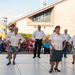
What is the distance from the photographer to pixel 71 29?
2256 centimetres

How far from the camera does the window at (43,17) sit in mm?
22888

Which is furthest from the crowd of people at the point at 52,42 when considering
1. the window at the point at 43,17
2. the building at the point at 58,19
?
the window at the point at 43,17

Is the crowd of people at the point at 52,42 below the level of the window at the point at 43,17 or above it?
below

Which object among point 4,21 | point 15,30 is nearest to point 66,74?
point 15,30

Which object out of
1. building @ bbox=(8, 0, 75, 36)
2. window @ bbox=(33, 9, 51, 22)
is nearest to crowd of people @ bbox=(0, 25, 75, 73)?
building @ bbox=(8, 0, 75, 36)

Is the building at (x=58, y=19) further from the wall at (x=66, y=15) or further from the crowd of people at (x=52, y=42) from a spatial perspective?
the crowd of people at (x=52, y=42)

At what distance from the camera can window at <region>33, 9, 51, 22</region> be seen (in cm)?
2289

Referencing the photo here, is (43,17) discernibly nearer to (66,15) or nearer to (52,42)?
(66,15)

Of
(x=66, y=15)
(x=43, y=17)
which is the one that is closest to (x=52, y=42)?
(x=66, y=15)

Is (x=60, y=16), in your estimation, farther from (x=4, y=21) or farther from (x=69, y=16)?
(x=4, y=21)

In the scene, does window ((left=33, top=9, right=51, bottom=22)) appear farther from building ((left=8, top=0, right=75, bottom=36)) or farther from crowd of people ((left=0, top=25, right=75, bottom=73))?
crowd of people ((left=0, top=25, right=75, bottom=73))

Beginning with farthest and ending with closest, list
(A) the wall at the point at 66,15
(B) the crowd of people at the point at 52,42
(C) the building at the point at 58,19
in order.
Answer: (A) the wall at the point at 66,15
(C) the building at the point at 58,19
(B) the crowd of people at the point at 52,42

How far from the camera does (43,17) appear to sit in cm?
2317

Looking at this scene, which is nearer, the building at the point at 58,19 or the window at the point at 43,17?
the building at the point at 58,19
